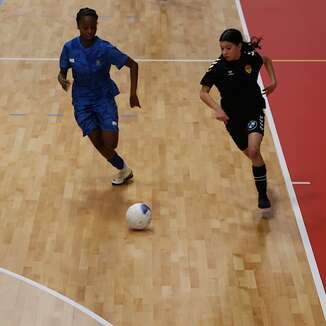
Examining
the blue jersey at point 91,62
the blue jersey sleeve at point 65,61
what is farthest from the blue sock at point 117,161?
the blue jersey sleeve at point 65,61

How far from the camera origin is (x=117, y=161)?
26.0 feet

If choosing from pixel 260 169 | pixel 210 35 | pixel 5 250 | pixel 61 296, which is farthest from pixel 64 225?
pixel 210 35

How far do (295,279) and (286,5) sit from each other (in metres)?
7.04

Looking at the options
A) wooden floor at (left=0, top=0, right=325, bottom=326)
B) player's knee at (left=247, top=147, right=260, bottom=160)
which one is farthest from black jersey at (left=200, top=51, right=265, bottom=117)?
wooden floor at (left=0, top=0, right=325, bottom=326)

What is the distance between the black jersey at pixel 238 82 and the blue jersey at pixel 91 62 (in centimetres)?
88

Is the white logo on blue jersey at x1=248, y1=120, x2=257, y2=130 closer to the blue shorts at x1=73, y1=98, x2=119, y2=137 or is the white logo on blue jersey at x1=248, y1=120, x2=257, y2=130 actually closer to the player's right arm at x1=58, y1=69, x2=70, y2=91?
the blue shorts at x1=73, y1=98, x2=119, y2=137

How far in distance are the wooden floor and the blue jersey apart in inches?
42.6

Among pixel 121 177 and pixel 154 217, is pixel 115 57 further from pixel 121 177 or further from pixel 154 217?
pixel 154 217

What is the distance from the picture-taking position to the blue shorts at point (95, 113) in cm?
763

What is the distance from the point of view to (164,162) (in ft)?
27.9

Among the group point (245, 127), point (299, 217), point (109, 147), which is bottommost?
point (299, 217)

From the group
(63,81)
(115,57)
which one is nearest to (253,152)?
(115,57)

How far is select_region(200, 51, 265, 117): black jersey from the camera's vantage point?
713 centimetres

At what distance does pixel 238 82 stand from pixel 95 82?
4.38 feet
